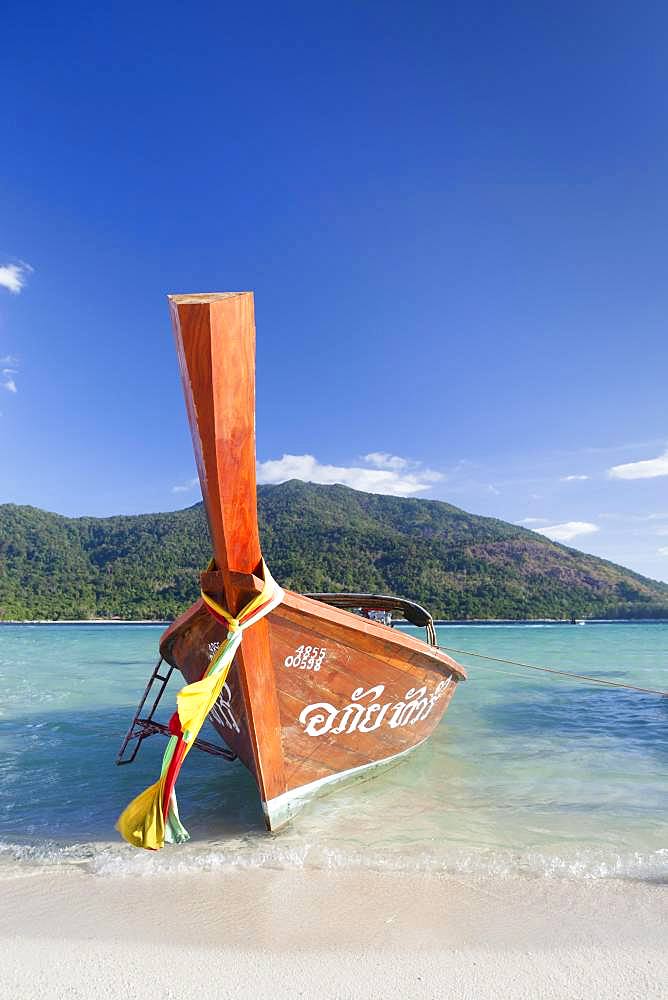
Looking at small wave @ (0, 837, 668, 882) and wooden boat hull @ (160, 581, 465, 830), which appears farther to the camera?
wooden boat hull @ (160, 581, 465, 830)

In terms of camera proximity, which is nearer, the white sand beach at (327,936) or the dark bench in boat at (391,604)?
the white sand beach at (327,936)

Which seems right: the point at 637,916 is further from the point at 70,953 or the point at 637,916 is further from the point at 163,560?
the point at 163,560

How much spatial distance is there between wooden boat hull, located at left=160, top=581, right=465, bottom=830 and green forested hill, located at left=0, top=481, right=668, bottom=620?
4905 cm

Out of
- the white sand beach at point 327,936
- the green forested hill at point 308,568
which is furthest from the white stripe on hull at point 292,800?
the green forested hill at point 308,568

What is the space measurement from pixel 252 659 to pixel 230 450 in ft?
5.74

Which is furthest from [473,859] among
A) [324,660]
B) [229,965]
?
[229,965]

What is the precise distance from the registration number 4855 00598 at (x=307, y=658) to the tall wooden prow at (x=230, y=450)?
20cm

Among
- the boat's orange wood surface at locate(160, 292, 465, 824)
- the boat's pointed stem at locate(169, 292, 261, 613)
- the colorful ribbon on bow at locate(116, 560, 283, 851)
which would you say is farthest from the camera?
the colorful ribbon on bow at locate(116, 560, 283, 851)

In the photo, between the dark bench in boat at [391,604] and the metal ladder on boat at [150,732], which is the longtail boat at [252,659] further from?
the dark bench in boat at [391,604]

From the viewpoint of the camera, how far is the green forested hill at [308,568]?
193ft

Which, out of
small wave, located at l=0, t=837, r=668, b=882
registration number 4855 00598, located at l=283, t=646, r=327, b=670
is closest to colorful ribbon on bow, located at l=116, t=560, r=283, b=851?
registration number 4855 00598, located at l=283, t=646, r=327, b=670

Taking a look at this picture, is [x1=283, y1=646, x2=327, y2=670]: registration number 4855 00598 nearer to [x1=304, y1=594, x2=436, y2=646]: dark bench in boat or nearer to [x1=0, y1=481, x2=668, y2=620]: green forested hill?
[x1=304, y1=594, x2=436, y2=646]: dark bench in boat

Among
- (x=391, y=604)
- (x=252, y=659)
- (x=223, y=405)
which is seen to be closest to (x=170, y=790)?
(x=252, y=659)

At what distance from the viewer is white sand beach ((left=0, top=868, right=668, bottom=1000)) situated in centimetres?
270
